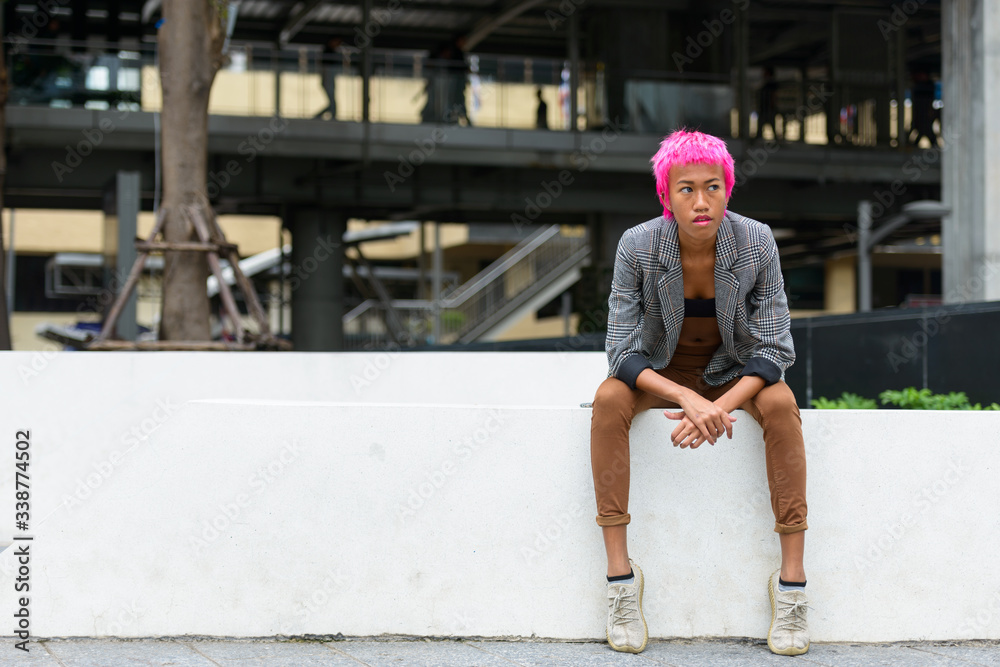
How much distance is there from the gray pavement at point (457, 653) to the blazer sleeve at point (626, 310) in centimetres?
91

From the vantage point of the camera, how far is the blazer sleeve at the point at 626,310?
11.8 feet

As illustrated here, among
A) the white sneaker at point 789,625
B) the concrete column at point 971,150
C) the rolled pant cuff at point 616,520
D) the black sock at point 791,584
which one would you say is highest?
the concrete column at point 971,150

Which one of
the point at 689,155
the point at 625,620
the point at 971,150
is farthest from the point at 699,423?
the point at 971,150

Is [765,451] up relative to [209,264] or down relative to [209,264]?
down

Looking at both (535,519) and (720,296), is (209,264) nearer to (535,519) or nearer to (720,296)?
(535,519)

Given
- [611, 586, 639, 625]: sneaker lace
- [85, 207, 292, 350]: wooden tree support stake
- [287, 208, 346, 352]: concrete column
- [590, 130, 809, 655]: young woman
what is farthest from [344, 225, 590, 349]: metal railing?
[611, 586, 639, 625]: sneaker lace

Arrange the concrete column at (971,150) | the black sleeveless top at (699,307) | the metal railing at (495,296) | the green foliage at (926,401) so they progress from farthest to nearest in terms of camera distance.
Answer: the metal railing at (495,296)
the concrete column at (971,150)
the green foliage at (926,401)
the black sleeveless top at (699,307)

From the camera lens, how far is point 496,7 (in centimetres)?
2331

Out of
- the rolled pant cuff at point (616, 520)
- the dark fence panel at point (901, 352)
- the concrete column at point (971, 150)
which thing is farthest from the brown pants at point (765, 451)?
the concrete column at point (971, 150)

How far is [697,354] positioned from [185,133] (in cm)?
801

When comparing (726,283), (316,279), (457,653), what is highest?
(316,279)

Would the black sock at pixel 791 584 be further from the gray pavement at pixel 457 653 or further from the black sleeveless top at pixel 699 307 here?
the black sleeveless top at pixel 699 307

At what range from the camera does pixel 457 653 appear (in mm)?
3373

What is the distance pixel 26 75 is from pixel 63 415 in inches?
514
